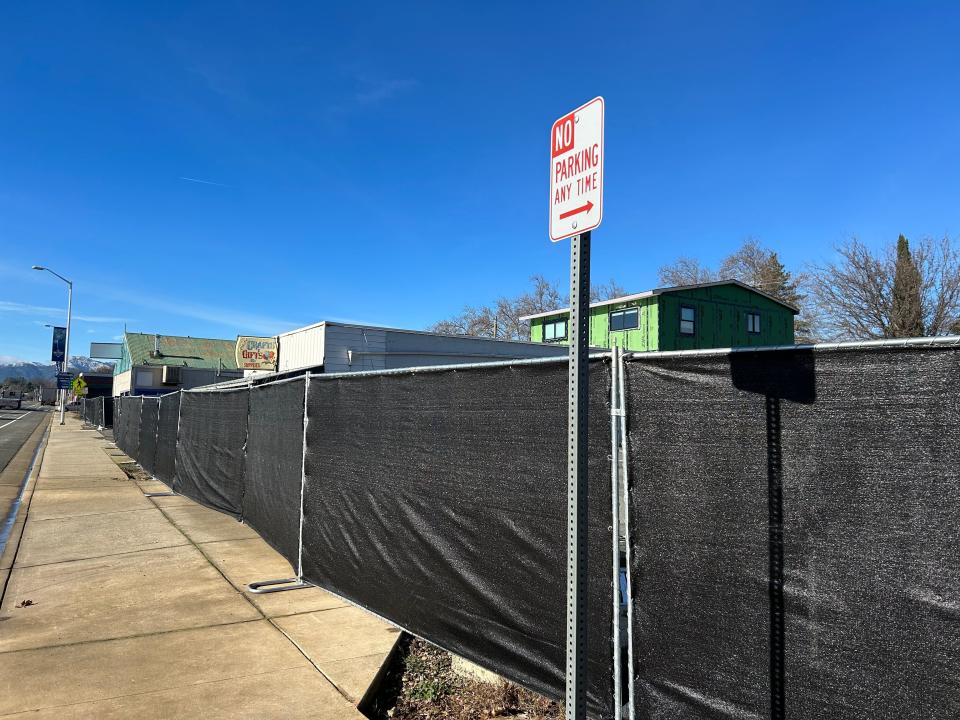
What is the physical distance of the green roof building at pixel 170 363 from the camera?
161 ft

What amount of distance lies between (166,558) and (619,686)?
613cm

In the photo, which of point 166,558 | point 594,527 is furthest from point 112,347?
point 594,527

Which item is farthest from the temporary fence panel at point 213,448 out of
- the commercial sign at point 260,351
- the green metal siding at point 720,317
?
the green metal siding at point 720,317

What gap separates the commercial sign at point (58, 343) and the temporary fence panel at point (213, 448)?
45492mm

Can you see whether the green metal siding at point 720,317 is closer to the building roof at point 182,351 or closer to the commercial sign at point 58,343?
the building roof at point 182,351

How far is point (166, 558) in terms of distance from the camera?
25.2ft

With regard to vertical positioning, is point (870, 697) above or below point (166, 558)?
above

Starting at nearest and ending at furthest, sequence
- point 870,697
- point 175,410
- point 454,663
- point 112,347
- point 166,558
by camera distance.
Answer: point 870,697
point 454,663
point 166,558
point 175,410
point 112,347

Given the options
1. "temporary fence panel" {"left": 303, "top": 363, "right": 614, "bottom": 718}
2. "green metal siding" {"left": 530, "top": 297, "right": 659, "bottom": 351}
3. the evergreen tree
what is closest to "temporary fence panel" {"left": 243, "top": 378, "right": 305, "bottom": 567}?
"temporary fence panel" {"left": 303, "top": 363, "right": 614, "bottom": 718}

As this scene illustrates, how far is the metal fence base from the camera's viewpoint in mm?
6387

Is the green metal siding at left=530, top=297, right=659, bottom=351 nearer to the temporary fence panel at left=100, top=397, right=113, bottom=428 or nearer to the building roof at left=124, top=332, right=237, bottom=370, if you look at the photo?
the temporary fence panel at left=100, top=397, right=113, bottom=428

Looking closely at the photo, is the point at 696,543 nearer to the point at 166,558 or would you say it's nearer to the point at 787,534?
the point at 787,534

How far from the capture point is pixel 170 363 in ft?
182

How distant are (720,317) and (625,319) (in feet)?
14.4
